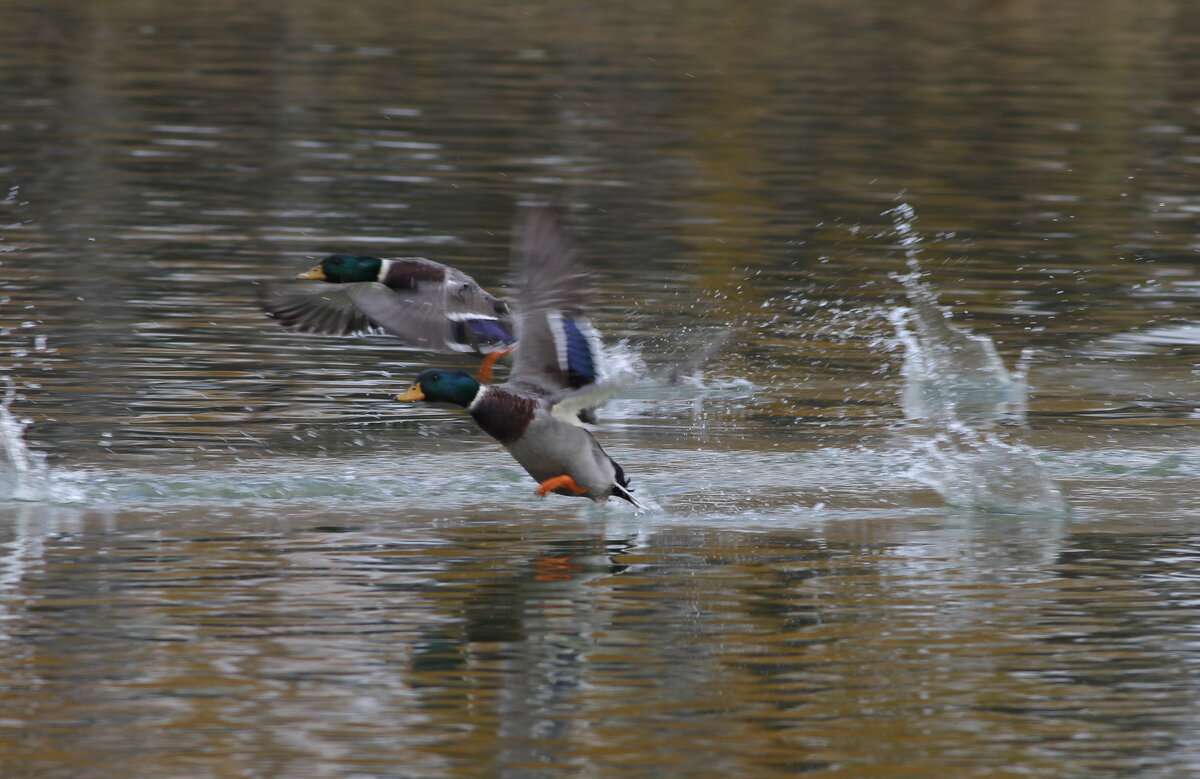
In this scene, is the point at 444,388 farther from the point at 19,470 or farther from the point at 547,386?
the point at 19,470

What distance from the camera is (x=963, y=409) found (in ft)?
39.8

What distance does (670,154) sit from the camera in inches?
953

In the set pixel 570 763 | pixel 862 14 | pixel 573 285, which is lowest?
pixel 570 763

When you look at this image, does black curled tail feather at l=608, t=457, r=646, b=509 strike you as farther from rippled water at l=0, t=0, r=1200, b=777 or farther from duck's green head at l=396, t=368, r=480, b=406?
duck's green head at l=396, t=368, r=480, b=406

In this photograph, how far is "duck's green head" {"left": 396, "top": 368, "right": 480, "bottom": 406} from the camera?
30.2 ft

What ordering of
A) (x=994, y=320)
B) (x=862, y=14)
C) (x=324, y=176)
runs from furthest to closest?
(x=862, y=14)
(x=324, y=176)
(x=994, y=320)

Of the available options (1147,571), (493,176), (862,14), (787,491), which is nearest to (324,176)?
(493,176)

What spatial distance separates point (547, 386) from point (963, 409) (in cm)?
368

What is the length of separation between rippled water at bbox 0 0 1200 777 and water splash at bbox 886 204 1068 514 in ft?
0.12

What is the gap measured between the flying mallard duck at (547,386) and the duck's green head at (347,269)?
165 cm

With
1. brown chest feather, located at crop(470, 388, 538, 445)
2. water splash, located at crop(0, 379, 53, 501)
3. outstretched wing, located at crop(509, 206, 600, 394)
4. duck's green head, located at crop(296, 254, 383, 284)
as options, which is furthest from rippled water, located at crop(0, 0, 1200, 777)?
duck's green head, located at crop(296, 254, 383, 284)

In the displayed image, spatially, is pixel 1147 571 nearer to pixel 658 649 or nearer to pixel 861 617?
pixel 861 617

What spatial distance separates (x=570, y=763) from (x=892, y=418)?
19.8 feet

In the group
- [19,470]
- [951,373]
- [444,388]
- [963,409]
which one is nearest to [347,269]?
[444,388]
